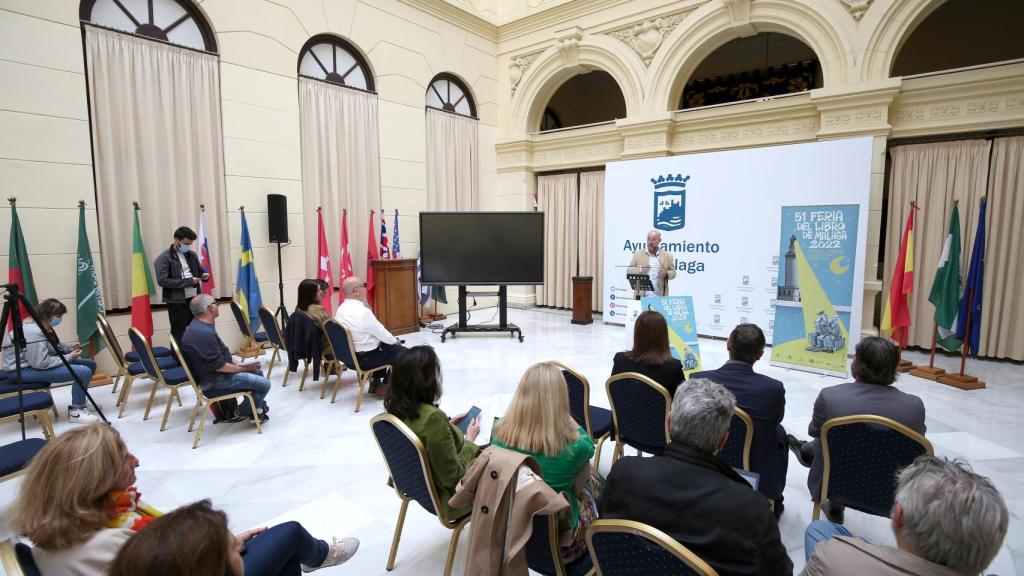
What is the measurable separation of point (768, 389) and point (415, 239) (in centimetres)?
648

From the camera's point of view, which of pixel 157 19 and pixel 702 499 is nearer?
pixel 702 499

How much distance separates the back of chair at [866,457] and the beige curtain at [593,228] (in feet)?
20.9

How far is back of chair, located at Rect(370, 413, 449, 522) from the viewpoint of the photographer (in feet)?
6.20

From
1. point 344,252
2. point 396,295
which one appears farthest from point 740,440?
point 344,252

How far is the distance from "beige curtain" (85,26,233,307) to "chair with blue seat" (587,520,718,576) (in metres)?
5.65

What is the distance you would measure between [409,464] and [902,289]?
535 centimetres

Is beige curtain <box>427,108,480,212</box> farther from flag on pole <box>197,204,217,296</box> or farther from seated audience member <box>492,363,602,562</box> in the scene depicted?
seated audience member <box>492,363,602,562</box>

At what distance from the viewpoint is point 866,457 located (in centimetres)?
204

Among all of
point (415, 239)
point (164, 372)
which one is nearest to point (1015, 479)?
point (164, 372)

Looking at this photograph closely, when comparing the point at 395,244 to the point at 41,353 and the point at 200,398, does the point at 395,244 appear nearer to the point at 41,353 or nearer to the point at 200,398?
the point at 200,398

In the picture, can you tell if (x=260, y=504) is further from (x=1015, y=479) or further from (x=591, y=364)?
(x=1015, y=479)

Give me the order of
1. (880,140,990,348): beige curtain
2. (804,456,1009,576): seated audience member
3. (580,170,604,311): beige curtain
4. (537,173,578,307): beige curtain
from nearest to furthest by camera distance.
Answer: (804,456,1009,576): seated audience member → (880,140,990,348): beige curtain → (580,170,604,311): beige curtain → (537,173,578,307): beige curtain

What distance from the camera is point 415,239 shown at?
805 centimetres

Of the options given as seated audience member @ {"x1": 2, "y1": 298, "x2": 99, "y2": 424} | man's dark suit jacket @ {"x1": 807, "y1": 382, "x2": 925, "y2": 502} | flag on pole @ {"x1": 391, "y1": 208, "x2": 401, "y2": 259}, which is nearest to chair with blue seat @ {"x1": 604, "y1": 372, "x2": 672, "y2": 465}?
man's dark suit jacket @ {"x1": 807, "y1": 382, "x2": 925, "y2": 502}
